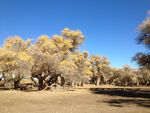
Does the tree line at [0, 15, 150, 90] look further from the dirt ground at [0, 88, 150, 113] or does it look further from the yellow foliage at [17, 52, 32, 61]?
the dirt ground at [0, 88, 150, 113]

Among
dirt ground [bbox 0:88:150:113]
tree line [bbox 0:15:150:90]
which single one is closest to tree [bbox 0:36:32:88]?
tree line [bbox 0:15:150:90]

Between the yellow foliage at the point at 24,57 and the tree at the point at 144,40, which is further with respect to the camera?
the yellow foliage at the point at 24,57

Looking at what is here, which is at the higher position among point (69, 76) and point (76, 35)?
point (76, 35)

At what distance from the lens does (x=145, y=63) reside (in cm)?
3931

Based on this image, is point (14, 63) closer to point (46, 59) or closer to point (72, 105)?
point (46, 59)

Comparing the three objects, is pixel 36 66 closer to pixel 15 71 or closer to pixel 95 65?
pixel 15 71

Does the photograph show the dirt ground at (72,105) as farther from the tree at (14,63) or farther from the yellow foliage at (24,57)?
the yellow foliage at (24,57)

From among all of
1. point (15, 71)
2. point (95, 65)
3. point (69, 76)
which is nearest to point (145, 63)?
point (69, 76)

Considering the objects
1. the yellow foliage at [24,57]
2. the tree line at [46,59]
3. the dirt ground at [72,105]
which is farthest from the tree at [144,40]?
the yellow foliage at [24,57]

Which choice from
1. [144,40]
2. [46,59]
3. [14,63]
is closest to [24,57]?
[14,63]

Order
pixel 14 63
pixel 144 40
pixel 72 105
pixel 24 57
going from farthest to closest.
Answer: pixel 14 63, pixel 24 57, pixel 144 40, pixel 72 105

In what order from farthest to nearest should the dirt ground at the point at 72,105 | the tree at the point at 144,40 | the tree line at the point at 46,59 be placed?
the tree line at the point at 46,59 → the tree at the point at 144,40 → the dirt ground at the point at 72,105

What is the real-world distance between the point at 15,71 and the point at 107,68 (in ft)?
199

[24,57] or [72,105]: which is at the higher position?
[24,57]
